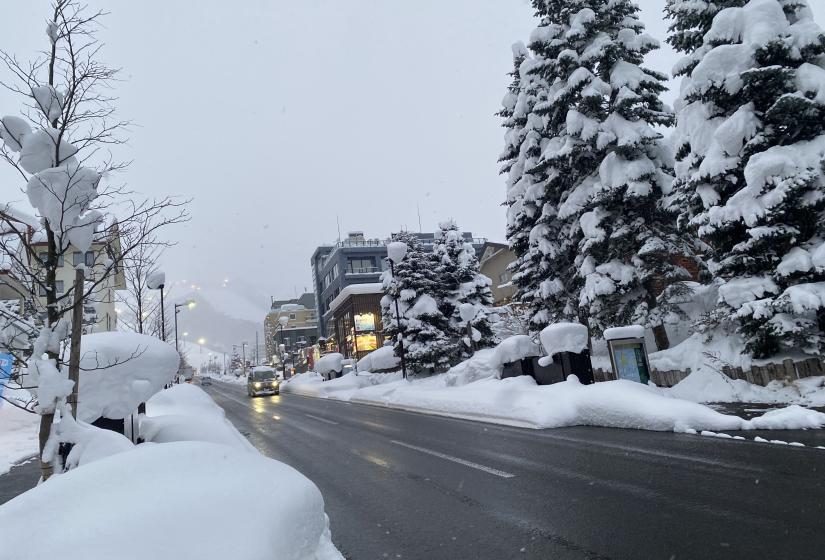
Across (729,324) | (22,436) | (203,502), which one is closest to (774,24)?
(729,324)

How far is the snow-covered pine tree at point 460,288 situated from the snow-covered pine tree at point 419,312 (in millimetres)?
546

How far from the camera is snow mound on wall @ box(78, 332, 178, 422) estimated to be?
746cm

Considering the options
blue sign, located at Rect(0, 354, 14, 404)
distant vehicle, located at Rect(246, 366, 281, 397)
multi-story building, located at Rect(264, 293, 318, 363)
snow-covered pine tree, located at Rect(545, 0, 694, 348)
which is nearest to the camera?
blue sign, located at Rect(0, 354, 14, 404)

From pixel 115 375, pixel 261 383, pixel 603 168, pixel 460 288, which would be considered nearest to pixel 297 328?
pixel 261 383

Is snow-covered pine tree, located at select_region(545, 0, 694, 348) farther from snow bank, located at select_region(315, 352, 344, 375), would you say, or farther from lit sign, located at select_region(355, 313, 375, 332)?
lit sign, located at select_region(355, 313, 375, 332)

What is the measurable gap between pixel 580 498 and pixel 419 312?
73.8 feet

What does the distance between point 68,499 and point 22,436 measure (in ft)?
54.6

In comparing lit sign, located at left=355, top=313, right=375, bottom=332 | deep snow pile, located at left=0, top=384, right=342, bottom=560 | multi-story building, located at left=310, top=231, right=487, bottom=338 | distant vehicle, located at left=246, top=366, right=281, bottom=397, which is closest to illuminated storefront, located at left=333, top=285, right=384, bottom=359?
lit sign, located at left=355, top=313, right=375, bottom=332

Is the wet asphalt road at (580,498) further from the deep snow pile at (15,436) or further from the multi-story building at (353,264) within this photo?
the multi-story building at (353,264)

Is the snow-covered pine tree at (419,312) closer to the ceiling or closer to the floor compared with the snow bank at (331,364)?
closer to the ceiling

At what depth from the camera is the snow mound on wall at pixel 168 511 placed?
3402 mm

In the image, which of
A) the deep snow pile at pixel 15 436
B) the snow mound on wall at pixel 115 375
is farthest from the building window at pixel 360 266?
the snow mound on wall at pixel 115 375

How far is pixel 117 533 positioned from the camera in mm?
3457

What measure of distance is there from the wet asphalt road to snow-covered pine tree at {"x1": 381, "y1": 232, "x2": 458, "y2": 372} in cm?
1750
